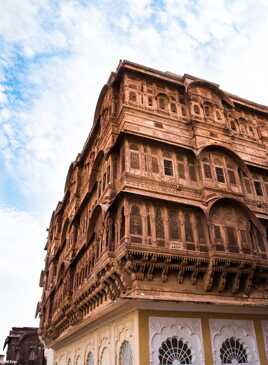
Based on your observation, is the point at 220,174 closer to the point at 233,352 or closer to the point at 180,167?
the point at 180,167

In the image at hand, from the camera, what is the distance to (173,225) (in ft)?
47.2

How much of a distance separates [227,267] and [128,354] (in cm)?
545

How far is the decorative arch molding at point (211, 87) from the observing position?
64.1 ft

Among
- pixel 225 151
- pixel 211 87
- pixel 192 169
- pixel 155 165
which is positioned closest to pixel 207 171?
pixel 192 169

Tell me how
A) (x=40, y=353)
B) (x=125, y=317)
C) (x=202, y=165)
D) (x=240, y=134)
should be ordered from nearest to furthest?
(x=125, y=317)
(x=202, y=165)
(x=240, y=134)
(x=40, y=353)

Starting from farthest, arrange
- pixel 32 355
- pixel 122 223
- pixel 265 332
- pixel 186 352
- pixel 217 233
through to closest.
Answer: pixel 32 355, pixel 217 233, pixel 265 332, pixel 122 223, pixel 186 352

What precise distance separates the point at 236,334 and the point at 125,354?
4.84m

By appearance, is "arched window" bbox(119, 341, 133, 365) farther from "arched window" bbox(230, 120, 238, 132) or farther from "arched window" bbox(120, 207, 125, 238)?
"arched window" bbox(230, 120, 238, 132)

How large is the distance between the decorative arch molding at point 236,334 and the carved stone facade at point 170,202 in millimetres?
976

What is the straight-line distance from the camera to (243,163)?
17.8 m

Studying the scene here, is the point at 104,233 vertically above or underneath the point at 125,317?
above

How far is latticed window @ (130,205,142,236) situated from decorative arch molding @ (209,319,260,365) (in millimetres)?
4907

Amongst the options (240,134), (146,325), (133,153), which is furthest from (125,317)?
(240,134)

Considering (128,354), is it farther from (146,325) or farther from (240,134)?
(240,134)
